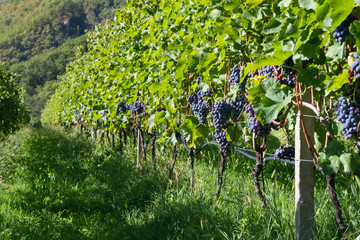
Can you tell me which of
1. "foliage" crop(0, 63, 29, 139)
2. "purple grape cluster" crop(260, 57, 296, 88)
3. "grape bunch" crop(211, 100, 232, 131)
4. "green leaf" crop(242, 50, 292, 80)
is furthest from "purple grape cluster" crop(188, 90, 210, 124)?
"foliage" crop(0, 63, 29, 139)

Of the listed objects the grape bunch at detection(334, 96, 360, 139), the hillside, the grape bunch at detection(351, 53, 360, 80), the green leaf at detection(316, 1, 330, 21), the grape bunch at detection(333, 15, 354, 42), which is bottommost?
the hillside

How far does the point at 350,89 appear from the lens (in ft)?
6.05

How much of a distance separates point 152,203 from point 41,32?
115281mm

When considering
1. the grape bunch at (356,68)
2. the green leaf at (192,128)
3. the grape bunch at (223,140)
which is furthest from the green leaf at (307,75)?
the green leaf at (192,128)

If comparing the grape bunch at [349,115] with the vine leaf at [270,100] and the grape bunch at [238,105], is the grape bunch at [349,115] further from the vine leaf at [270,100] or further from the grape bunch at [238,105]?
the grape bunch at [238,105]

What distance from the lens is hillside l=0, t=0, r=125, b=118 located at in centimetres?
9138

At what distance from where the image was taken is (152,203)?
5.02 metres

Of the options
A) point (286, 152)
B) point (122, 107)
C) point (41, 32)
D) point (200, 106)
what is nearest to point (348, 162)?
point (286, 152)

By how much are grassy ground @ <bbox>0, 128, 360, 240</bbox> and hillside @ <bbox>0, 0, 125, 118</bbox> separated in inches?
3372

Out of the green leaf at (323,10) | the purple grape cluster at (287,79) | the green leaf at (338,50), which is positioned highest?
Answer: the green leaf at (323,10)

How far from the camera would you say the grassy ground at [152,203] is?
10.4ft

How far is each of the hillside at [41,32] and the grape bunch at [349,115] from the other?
90204 mm

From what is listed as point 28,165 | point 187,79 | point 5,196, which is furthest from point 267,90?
point 28,165

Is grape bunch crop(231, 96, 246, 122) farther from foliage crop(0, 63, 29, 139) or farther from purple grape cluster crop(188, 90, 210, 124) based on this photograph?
foliage crop(0, 63, 29, 139)
